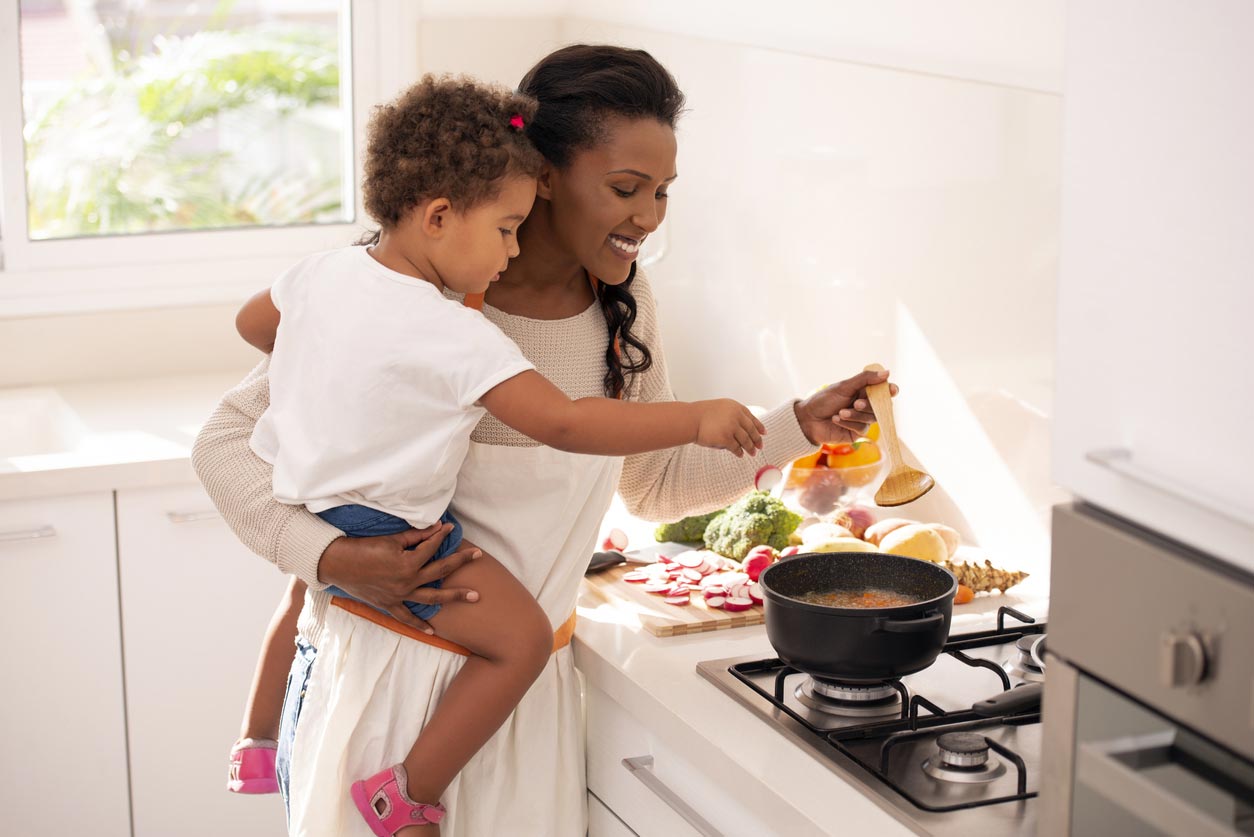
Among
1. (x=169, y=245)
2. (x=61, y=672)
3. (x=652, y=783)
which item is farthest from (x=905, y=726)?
(x=169, y=245)

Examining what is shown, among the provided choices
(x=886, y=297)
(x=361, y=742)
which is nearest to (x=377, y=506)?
(x=361, y=742)

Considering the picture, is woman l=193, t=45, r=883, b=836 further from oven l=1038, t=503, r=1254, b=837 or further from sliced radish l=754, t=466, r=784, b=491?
oven l=1038, t=503, r=1254, b=837

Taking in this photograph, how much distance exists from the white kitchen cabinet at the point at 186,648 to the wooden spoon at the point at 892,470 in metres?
1.32

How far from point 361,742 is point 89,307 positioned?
1.74m

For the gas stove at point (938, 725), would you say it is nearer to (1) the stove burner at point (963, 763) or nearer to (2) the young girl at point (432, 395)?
(1) the stove burner at point (963, 763)

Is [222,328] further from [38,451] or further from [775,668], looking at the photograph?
[775,668]

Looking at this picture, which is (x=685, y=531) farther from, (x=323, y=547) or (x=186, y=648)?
(x=186, y=648)

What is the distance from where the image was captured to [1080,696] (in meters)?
0.90

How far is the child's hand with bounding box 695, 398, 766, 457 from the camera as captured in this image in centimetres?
127

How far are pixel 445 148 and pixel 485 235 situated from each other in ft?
0.30

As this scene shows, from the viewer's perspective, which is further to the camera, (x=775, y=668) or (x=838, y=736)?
(x=775, y=668)

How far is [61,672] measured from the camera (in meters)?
2.29

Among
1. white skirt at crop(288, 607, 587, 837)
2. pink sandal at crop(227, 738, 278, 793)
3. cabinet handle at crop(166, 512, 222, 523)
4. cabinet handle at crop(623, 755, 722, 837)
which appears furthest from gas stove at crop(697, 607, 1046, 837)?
cabinet handle at crop(166, 512, 222, 523)

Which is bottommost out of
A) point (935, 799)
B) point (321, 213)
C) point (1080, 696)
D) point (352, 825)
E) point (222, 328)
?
point (352, 825)
